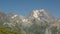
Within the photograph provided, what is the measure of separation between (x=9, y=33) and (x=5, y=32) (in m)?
1.29

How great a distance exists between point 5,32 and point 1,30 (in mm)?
1028

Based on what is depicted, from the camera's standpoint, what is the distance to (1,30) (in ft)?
142

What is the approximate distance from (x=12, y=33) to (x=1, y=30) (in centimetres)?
307

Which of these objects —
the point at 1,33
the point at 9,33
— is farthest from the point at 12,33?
the point at 1,33

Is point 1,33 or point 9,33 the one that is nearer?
point 1,33

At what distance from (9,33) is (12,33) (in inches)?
31.9

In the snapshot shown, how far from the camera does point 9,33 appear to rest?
44906mm

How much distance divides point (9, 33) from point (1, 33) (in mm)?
3187

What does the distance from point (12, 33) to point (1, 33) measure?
3.96 meters

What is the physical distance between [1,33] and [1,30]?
1.35m

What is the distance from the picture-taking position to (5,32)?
4384 cm

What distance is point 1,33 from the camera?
41969mm

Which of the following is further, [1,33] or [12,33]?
[12,33]

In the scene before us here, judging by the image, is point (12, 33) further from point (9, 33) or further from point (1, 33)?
point (1, 33)
